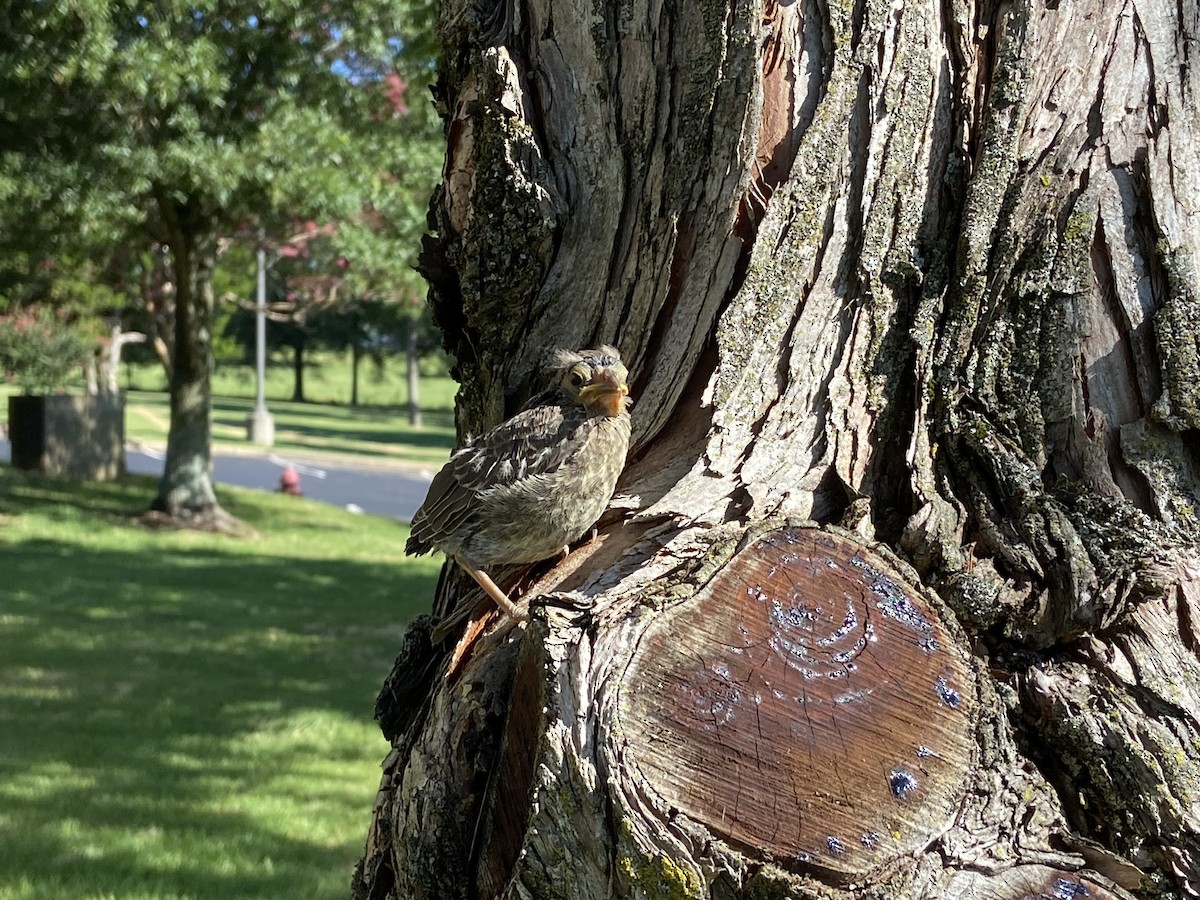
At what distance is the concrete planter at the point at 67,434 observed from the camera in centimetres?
2047

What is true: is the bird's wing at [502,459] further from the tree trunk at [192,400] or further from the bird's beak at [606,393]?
the tree trunk at [192,400]

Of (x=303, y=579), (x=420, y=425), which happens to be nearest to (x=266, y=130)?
(x=303, y=579)

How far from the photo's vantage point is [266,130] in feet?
39.3

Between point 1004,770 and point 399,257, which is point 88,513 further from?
point 1004,770

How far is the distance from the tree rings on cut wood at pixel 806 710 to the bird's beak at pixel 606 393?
0.46 metres

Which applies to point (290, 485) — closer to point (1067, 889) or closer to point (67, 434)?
point (67, 434)

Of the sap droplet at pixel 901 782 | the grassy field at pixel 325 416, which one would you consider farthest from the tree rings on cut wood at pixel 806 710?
the grassy field at pixel 325 416

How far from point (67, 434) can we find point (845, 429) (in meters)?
→ 21.1

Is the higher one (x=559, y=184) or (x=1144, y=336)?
(x=559, y=184)

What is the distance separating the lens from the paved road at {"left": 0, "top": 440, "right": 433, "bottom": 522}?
2061cm

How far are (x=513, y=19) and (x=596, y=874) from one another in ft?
5.99

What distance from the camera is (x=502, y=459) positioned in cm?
Answer: 246

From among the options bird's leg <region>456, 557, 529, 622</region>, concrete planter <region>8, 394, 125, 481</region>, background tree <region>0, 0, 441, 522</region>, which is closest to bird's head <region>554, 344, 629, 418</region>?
bird's leg <region>456, 557, 529, 622</region>

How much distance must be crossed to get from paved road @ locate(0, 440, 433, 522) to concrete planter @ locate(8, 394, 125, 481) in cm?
197
